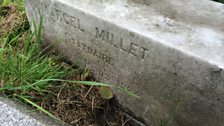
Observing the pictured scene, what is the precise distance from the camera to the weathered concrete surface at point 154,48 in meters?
1.47

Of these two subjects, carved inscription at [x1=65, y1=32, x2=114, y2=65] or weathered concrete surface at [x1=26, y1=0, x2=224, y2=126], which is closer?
weathered concrete surface at [x1=26, y1=0, x2=224, y2=126]

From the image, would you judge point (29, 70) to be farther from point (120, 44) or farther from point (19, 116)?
point (120, 44)

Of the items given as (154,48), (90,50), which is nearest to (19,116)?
(90,50)

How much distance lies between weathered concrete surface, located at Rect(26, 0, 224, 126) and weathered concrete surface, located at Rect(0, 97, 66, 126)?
380mm

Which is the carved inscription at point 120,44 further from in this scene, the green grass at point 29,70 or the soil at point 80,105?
the soil at point 80,105

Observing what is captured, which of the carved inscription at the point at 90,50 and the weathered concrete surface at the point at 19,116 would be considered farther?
the carved inscription at the point at 90,50

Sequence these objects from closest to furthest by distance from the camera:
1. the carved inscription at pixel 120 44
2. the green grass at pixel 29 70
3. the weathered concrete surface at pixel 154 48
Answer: the weathered concrete surface at pixel 154 48 → the carved inscription at pixel 120 44 → the green grass at pixel 29 70

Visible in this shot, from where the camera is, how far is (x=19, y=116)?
5.22 feet

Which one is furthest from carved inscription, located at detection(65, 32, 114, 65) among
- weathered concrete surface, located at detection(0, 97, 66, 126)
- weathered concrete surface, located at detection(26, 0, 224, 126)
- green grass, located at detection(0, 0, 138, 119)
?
weathered concrete surface, located at detection(0, 97, 66, 126)

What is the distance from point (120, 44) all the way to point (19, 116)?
51 centimetres

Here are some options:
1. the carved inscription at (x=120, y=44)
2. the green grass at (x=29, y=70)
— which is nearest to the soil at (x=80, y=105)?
the green grass at (x=29, y=70)

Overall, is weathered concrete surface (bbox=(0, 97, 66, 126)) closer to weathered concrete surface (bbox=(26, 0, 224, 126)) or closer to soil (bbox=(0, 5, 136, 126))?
soil (bbox=(0, 5, 136, 126))

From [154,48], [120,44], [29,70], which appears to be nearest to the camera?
[154,48]

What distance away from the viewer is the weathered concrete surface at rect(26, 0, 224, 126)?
1468 mm
